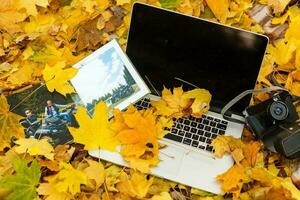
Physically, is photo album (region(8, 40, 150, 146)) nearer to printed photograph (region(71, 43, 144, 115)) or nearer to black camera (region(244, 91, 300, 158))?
printed photograph (region(71, 43, 144, 115))

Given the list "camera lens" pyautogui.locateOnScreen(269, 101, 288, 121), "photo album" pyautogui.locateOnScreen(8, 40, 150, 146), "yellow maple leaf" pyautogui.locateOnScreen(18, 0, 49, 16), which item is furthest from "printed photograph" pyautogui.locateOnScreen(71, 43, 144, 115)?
"camera lens" pyautogui.locateOnScreen(269, 101, 288, 121)

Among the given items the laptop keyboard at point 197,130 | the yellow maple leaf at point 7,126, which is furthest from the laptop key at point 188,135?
the yellow maple leaf at point 7,126

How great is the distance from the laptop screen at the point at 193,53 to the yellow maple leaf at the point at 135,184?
8.9 inches

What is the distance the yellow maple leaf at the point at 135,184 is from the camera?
1080 millimetres

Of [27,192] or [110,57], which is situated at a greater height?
[110,57]

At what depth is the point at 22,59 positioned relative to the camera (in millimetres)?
1282

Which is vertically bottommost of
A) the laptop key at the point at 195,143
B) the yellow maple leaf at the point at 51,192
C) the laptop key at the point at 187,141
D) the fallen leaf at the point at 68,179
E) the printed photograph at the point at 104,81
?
the yellow maple leaf at the point at 51,192

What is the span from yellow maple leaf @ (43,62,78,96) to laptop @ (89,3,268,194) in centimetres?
16

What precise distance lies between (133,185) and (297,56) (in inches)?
19.9

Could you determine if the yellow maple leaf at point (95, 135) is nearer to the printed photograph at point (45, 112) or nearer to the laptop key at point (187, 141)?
the printed photograph at point (45, 112)

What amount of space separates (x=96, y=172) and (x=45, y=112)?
0.21m

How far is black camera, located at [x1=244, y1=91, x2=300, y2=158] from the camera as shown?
42.5 inches

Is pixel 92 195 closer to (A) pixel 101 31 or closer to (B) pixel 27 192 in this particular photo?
(B) pixel 27 192

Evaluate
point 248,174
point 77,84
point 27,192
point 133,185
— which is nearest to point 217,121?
point 248,174
